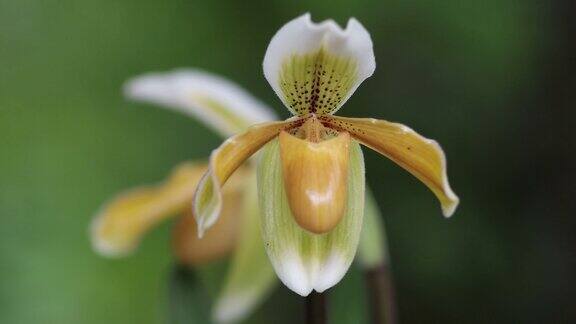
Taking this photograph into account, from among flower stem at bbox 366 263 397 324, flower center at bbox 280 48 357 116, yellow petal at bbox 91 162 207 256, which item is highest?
flower center at bbox 280 48 357 116

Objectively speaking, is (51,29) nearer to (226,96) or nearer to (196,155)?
(196,155)

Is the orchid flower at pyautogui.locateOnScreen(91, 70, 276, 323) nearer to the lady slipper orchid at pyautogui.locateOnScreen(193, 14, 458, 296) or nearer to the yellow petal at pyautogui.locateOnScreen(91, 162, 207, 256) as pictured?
the yellow petal at pyautogui.locateOnScreen(91, 162, 207, 256)

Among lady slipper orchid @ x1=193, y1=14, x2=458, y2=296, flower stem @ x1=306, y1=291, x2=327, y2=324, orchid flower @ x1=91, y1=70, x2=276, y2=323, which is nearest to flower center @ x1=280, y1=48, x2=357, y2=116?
lady slipper orchid @ x1=193, y1=14, x2=458, y2=296

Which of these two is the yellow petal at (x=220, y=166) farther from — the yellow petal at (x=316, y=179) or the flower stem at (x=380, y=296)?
the flower stem at (x=380, y=296)

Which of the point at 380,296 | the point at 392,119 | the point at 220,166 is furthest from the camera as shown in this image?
the point at 392,119

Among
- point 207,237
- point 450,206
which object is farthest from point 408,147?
point 207,237

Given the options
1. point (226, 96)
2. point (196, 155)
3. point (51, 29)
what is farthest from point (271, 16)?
point (226, 96)

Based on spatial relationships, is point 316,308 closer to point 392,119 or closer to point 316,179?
point 316,179
